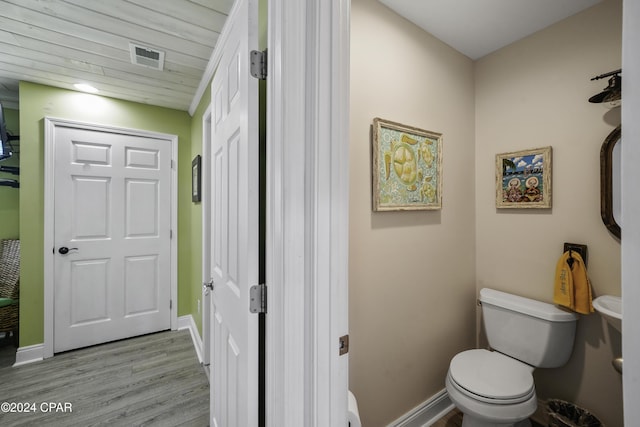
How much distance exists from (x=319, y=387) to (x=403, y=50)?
166 cm

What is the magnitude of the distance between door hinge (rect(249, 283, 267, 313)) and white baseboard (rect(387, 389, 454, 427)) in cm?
120

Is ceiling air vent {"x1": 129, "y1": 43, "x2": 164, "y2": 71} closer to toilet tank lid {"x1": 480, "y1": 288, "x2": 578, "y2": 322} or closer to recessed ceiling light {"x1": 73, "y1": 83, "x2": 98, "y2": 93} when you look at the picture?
recessed ceiling light {"x1": 73, "y1": 83, "x2": 98, "y2": 93}

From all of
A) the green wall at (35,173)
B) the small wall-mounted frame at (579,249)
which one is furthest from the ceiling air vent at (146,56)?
the small wall-mounted frame at (579,249)

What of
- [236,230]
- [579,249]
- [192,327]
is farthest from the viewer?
[192,327]

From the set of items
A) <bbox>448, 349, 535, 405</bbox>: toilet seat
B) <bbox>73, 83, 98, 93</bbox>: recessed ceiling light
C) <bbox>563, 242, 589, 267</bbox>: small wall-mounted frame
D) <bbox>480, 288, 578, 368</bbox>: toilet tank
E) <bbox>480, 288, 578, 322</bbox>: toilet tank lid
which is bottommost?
<bbox>448, 349, 535, 405</bbox>: toilet seat

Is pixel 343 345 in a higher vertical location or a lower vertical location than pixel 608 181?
lower

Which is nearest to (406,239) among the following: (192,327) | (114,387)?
(114,387)

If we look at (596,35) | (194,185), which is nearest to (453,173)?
(596,35)

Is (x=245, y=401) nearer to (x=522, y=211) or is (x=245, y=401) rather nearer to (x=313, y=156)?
(x=313, y=156)

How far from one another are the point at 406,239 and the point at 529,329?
2.86ft

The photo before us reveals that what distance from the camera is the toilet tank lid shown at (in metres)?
1.49

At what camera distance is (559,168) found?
63.2 inches

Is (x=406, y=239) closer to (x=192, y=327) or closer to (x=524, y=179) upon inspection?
(x=524, y=179)

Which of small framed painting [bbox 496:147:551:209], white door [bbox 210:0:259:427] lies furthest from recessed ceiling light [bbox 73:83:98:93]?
small framed painting [bbox 496:147:551:209]
